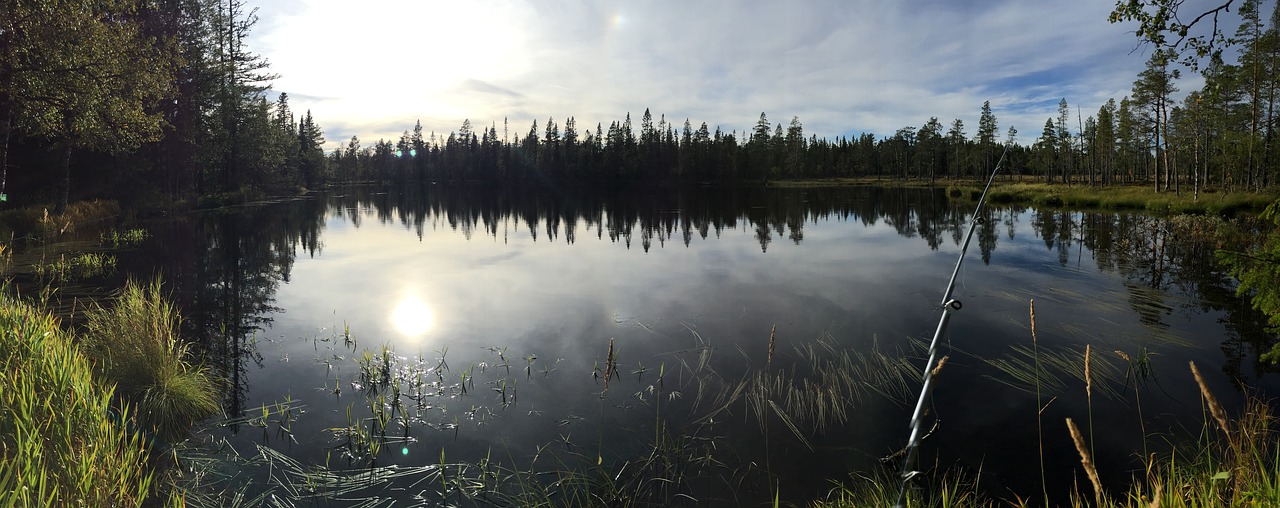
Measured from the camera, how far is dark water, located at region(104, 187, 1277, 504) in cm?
695

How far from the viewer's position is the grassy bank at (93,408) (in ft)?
13.6

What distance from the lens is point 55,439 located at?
4.80 metres

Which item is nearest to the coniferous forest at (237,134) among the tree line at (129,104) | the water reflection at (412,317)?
the tree line at (129,104)

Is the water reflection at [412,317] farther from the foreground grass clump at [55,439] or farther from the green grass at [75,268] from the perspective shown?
the green grass at [75,268]

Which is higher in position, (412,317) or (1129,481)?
(412,317)

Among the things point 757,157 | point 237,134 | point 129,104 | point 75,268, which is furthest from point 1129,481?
point 757,157

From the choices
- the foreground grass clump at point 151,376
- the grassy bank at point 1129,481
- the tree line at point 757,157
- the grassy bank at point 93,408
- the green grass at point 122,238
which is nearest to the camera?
the grassy bank at point 93,408

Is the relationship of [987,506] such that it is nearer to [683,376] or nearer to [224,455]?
[683,376]

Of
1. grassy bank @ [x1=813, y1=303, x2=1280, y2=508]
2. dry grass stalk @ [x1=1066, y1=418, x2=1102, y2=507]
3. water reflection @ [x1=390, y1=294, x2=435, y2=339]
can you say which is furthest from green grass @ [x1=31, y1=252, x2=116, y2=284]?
dry grass stalk @ [x1=1066, y1=418, x2=1102, y2=507]

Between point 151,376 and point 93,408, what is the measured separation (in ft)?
9.73

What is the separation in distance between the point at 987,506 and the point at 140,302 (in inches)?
485

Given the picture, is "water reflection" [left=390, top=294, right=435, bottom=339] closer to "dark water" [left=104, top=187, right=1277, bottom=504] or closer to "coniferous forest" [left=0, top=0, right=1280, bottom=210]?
"dark water" [left=104, top=187, right=1277, bottom=504]

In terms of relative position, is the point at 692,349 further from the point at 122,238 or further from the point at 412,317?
the point at 122,238

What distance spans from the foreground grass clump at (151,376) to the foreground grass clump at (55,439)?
0.70 meters
